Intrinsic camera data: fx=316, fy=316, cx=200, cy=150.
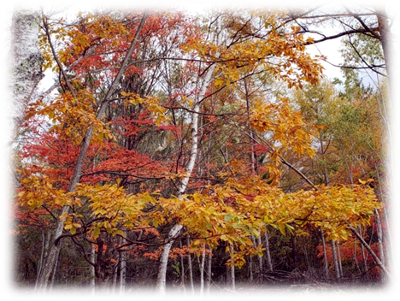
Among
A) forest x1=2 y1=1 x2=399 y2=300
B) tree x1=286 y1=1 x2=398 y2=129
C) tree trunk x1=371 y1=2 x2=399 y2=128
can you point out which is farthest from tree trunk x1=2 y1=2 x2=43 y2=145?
tree trunk x1=371 y1=2 x2=399 y2=128

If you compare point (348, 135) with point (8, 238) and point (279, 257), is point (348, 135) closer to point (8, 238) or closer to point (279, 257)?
point (279, 257)

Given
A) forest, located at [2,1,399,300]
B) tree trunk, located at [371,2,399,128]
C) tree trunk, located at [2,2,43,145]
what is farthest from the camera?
tree trunk, located at [371,2,399,128]

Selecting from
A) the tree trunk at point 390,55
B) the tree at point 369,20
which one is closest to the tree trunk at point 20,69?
the tree at point 369,20

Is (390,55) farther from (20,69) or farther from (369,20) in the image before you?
(20,69)

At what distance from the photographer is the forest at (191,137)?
1.98 meters

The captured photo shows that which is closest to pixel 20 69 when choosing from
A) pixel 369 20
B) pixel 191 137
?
pixel 191 137

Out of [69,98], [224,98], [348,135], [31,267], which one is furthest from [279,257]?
[69,98]

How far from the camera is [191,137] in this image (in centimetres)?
379

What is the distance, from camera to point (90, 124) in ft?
8.01

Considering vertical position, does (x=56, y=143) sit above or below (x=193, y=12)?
below

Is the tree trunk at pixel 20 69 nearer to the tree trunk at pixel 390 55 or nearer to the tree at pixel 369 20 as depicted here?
the tree at pixel 369 20

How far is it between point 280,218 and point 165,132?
203 inches

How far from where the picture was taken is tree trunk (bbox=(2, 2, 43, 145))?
1.29 m

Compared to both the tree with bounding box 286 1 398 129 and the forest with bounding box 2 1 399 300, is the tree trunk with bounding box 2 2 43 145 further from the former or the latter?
the tree with bounding box 286 1 398 129
